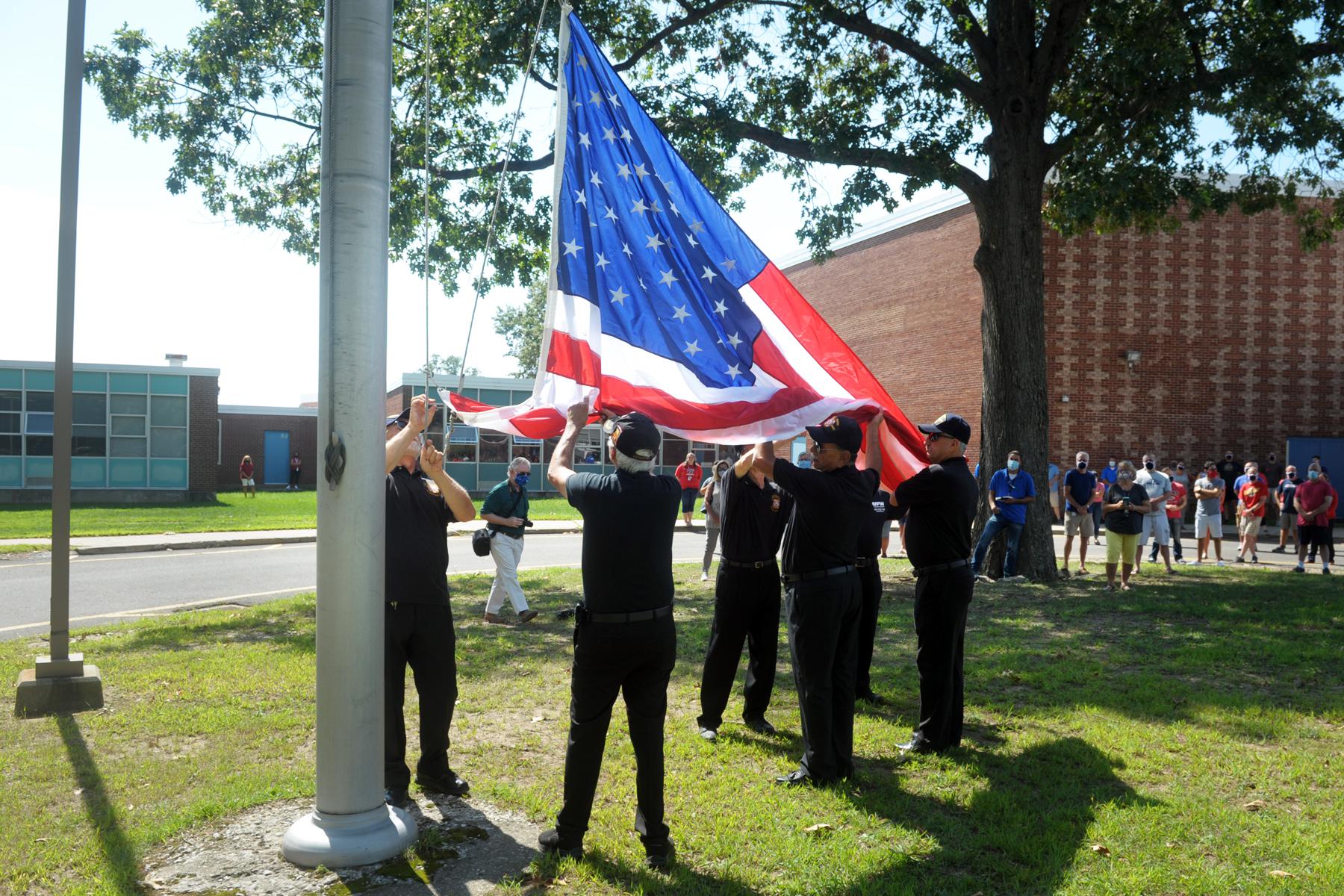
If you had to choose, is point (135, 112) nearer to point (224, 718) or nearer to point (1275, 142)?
point (224, 718)

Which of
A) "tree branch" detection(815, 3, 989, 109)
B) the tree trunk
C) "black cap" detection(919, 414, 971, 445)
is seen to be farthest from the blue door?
"black cap" detection(919, 414, 971, 445)

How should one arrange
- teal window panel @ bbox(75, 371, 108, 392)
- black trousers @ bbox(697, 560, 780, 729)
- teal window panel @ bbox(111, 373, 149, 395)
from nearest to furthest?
black trousers @ bbox(697, 560, 780, 729) → teal window panel @ bbox(75, 371, 108, 392) → teal window panel @ bbox(111, 373, 149, 395)

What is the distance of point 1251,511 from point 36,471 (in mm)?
35225

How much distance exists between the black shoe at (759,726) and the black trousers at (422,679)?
2.32 m

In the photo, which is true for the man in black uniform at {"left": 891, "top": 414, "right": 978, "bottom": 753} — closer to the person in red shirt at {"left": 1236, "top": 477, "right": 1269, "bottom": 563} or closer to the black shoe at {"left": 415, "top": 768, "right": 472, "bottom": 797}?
the black shoe at {"left": 415, "top": 768, "right": 472, "bottom": 797}

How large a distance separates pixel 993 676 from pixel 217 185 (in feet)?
48.4

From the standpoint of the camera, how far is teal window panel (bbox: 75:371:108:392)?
3216 cm

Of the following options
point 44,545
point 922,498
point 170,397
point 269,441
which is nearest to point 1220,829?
point 922,498

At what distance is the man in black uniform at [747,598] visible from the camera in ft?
22.2

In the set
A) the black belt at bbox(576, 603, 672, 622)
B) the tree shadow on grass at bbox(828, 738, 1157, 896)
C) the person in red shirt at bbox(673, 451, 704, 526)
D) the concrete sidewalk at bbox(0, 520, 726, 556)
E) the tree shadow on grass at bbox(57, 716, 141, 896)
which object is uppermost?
the person in red shirt at bbox(673, 451, 704, 526)

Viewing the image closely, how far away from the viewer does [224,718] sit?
6906 mm

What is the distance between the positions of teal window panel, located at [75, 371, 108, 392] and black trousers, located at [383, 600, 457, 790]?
32.4 metres

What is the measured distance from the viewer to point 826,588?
225 inches

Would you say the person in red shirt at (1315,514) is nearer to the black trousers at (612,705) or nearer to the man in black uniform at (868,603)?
the man in black uniform at (868,603)
